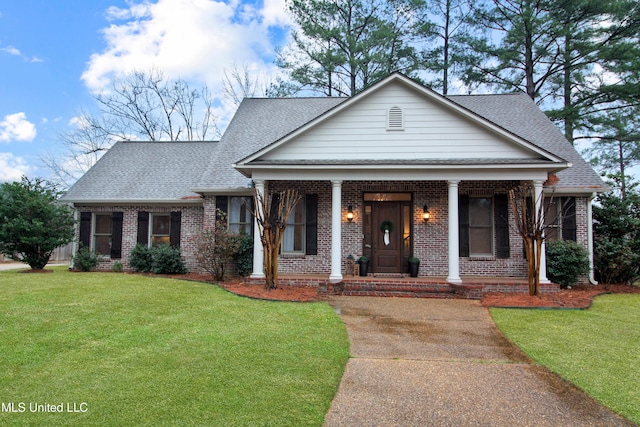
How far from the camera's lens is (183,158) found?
51.8 feet

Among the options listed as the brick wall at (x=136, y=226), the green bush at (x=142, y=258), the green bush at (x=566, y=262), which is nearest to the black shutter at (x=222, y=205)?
the brick wall at (x=136, y=226)

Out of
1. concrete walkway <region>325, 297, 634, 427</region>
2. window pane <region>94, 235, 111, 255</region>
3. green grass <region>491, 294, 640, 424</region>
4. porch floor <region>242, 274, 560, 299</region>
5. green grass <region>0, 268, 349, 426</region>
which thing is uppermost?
window pane <region>94, 235, 111, 255</region>

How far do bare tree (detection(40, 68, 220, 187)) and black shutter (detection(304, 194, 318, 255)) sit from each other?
18.1 metres

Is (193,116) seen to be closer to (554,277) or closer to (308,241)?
(308,241)

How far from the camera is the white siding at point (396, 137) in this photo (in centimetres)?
1062

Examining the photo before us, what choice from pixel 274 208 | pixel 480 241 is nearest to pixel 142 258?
pixel 274 208

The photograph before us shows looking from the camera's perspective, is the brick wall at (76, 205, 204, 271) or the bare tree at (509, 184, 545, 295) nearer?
the bare tree at (509, 184, 545, 295)

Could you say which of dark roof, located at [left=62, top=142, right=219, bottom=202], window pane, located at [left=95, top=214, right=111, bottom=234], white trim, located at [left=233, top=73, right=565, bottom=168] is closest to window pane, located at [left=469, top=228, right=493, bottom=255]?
white trim, located at [left=233, top=73, right=565, bottom=168]

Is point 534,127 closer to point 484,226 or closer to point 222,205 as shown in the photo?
point 484,226

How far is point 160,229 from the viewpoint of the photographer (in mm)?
14031

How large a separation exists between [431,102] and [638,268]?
8.11 metres

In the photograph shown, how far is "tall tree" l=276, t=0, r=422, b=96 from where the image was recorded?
22125 mm

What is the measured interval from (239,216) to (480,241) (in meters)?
7.49

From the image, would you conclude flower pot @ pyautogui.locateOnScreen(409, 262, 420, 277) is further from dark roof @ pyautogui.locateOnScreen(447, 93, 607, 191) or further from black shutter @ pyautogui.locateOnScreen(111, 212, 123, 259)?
black shutter @ pyautogui.locateOnScreen(111, 212, 123, 259)
